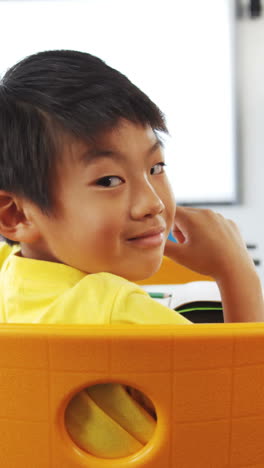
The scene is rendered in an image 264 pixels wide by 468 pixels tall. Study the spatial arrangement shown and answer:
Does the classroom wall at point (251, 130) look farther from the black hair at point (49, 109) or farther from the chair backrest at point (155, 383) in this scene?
the chair backrest at point (155, 383)

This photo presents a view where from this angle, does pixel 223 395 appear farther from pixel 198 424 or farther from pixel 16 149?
pixel 16 149

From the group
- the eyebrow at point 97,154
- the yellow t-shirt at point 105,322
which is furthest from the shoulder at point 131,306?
the eyebrow at point 97,154

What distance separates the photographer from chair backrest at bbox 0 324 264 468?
36 cm

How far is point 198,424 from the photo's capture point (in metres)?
0.38

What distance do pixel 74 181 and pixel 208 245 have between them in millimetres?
260

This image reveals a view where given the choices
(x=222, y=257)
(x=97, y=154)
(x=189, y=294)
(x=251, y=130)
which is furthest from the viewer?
(x=251, y=130)

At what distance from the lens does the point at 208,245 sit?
0.70 m

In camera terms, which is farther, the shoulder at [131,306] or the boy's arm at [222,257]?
the boy's arm at [222,257]

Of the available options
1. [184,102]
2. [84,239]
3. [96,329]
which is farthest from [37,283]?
[184,102]

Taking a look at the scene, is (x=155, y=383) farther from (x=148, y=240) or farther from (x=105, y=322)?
(x=148, y=240)

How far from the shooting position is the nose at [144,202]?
52cm

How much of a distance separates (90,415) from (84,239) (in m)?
0.17

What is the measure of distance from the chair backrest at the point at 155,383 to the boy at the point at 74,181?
9cm

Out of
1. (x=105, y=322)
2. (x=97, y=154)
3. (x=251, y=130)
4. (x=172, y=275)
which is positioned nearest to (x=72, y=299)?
(x=105, y=322)
